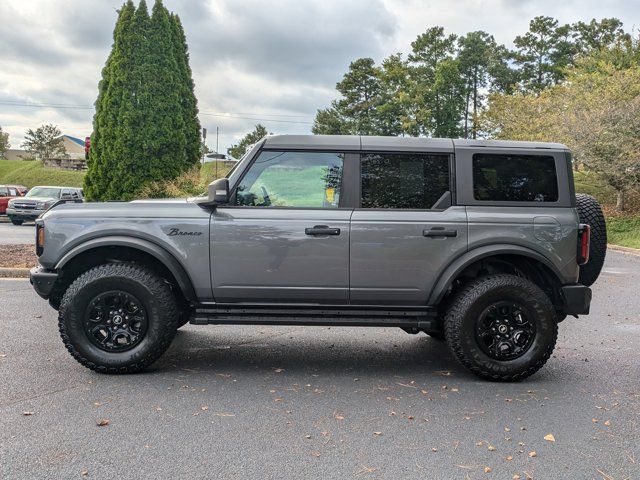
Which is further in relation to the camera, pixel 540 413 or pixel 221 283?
pixel 221 283

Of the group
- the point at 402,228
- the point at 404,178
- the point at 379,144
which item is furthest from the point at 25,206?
the point at 402,228

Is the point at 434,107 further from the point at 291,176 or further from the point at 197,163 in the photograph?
the point at 291,176

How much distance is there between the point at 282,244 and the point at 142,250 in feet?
3.81

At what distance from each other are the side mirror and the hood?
154 mm

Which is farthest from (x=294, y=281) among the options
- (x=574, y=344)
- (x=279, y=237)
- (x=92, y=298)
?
(x=574, y=344)

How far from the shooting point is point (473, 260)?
4.32 metres

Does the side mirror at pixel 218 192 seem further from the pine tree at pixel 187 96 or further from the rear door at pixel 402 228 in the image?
the pine tree at pixel 187 96

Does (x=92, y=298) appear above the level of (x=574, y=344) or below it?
above

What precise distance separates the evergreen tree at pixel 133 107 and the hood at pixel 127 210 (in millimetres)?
12283

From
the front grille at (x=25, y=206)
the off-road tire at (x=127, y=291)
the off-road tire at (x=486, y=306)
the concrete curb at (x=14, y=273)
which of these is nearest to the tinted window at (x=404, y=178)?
the off-road tire at (x=486, y=306)

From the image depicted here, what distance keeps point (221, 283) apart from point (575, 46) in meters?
61.1

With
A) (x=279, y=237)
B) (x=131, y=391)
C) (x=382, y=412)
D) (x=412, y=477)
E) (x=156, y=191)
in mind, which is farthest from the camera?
(x=156, y=191)

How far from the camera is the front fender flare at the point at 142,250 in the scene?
14.1 ft

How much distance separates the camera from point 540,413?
3.74 m
